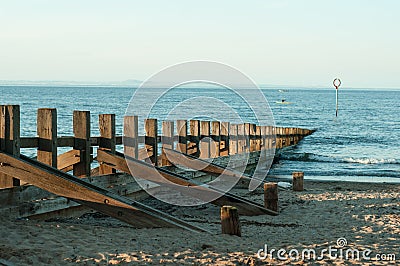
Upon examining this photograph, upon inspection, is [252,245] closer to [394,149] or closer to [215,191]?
[215,191]

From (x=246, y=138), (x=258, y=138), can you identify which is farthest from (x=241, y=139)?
(x=258, y=138)

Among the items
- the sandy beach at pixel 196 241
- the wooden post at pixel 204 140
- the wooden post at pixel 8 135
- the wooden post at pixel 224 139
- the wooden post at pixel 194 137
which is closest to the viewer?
the sandy beach at pixel 196 241

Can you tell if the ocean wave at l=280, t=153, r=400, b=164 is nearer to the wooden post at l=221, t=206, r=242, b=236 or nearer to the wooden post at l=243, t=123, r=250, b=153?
the wooden post at l=243, t=123, r=250, b=153

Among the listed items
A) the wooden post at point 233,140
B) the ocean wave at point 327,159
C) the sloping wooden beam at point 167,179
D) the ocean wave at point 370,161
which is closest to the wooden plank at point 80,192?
the sloping wooden beam at point 167,179

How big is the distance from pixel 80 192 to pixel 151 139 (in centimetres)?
499

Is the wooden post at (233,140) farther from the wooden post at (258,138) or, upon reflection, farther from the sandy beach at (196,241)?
the sandy beach at (196,241)

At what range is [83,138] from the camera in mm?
9586

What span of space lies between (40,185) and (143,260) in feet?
6.16

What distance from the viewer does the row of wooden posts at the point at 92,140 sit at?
808 centimetres

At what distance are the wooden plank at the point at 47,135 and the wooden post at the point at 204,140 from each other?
7.71m

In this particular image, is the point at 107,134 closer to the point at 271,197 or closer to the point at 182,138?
the point at 271,197

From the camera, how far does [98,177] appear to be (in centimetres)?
967

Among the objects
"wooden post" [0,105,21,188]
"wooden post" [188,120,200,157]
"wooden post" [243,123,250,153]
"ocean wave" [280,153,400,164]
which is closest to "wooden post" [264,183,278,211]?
"wooden post" [0,105,21,188]

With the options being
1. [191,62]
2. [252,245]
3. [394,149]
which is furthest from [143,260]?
[394,149]
